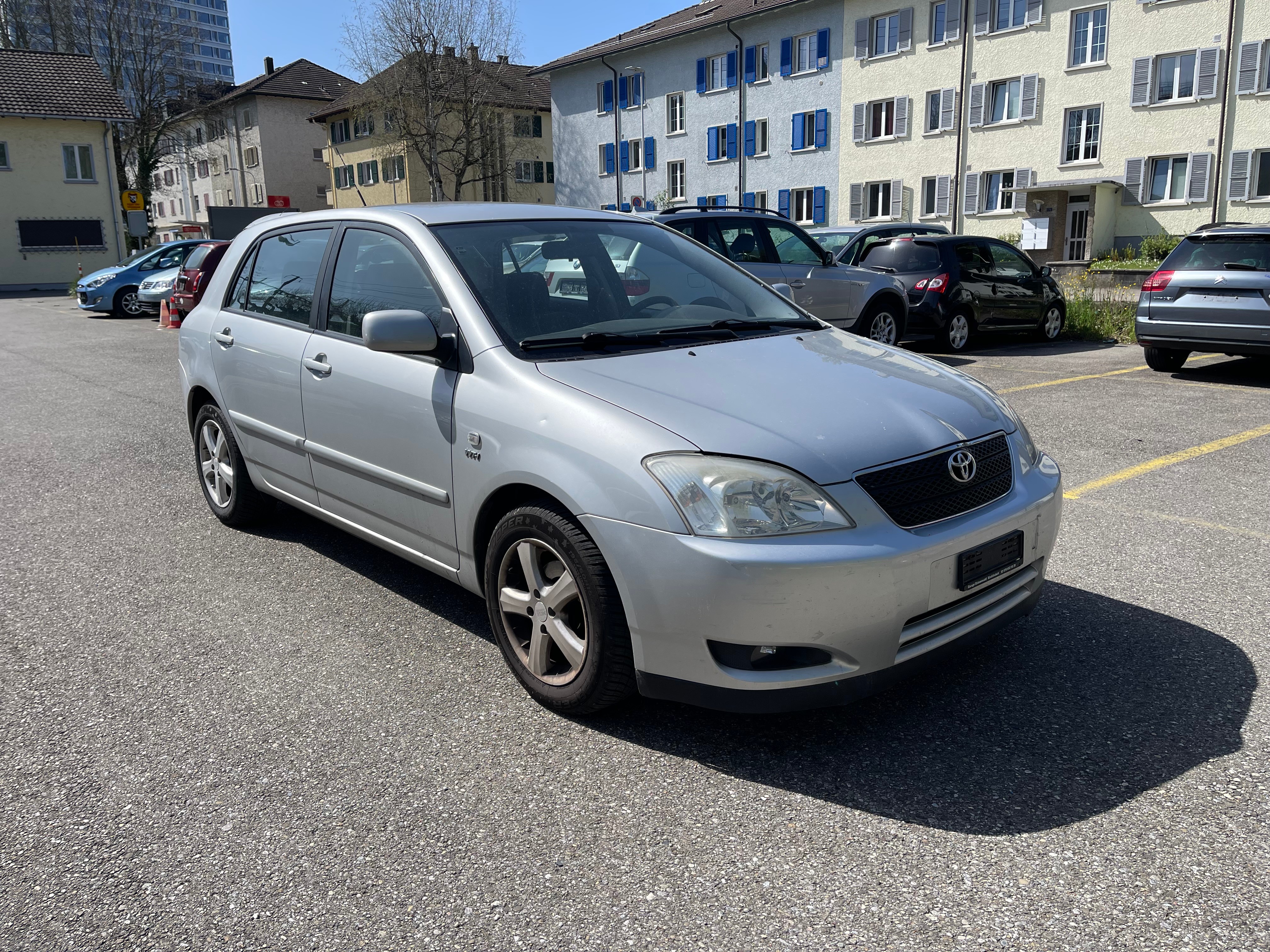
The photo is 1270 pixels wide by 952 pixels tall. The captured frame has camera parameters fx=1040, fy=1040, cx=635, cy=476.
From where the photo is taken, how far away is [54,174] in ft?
147

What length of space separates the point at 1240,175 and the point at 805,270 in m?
24.3

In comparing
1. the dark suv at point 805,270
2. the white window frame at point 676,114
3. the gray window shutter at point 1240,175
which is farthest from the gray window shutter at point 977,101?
the dark suv at point 805,270

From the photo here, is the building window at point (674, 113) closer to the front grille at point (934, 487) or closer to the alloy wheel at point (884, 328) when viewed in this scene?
the alloy wheel at point (884, 328)

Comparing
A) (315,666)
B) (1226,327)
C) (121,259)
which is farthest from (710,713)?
(121,259)

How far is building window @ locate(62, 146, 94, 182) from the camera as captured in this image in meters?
45.1

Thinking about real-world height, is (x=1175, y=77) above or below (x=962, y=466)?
above

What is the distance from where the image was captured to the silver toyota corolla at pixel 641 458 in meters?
2.91

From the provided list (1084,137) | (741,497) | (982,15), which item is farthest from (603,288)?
(982,15)

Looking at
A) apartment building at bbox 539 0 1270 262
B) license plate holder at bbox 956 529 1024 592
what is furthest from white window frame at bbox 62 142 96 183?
license plate holder at bbox 956 529 1024 592

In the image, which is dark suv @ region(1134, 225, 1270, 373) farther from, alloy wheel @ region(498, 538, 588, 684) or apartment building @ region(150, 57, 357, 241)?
apartment building @ region(150, 57, 357, 241)

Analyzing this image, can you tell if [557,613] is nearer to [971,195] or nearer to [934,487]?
[934,487]

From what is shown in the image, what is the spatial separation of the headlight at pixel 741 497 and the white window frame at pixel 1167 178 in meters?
33.4

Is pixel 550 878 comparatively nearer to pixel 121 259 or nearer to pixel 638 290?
pixel 638 290

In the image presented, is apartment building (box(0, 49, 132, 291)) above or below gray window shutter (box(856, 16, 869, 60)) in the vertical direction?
below
